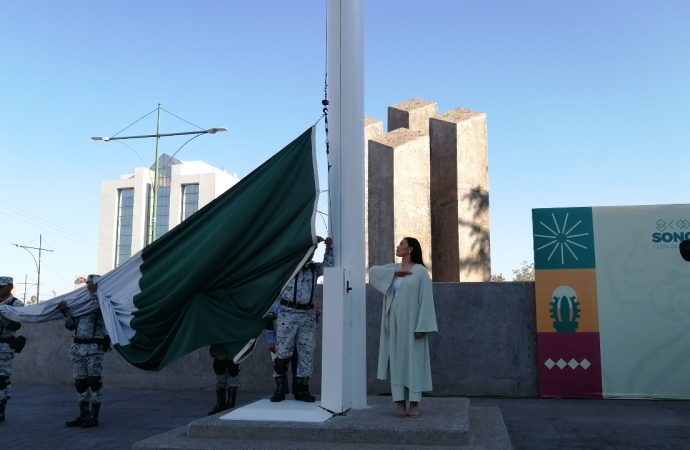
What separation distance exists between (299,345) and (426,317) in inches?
54.4

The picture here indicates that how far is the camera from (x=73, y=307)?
7184 millimetres

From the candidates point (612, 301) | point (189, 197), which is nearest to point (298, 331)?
point (612, 301)

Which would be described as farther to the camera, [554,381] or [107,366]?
[107,366]

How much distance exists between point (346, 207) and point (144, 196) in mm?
98719

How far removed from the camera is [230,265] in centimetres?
608

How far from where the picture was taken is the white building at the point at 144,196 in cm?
9556

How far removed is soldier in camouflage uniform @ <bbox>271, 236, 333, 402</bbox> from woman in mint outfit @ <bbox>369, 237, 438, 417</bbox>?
0.73 metres

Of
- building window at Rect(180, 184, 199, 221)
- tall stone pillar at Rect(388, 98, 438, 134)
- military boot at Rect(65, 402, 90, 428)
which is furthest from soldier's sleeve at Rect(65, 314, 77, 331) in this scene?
building window at Rect(180, 184, 199, 221)

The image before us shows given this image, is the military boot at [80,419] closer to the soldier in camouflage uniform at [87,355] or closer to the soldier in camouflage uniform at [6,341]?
the soldier in camouflage uniform at [87,355]

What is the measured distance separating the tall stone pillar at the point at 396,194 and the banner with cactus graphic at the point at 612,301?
3.19 metres

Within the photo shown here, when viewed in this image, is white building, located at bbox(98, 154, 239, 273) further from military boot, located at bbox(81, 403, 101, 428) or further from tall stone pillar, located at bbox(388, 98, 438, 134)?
military boot, located at bbox(81, 403, 101, 428)

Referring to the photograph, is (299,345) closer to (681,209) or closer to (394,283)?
(394,283)

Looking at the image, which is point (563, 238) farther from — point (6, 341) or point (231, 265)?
point (6, 341)

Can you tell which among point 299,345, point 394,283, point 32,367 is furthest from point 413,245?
point 32,367
